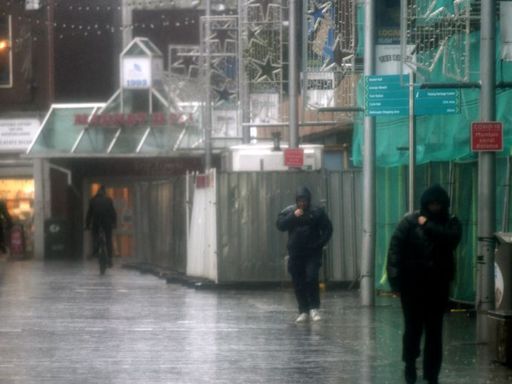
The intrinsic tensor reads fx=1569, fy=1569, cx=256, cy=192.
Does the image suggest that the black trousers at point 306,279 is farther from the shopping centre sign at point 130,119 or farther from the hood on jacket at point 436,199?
the shopping centre sign at point 130,119

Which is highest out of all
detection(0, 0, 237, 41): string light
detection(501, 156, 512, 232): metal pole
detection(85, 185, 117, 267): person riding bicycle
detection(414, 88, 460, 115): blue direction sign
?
detection(0, 0, 237, 41): string light

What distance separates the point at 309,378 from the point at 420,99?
8.21 metres

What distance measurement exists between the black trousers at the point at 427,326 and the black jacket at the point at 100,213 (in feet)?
75.7

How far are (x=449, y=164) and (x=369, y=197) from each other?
81.3 inches

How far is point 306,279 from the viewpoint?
20641mm

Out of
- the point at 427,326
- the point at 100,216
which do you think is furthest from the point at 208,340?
the point at 100,216

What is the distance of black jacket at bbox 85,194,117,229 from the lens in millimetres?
36312

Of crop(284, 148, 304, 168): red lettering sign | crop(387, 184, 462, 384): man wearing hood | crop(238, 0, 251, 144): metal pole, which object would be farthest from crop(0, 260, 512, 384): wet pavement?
crop(238, 0, 251, 144): metal pole

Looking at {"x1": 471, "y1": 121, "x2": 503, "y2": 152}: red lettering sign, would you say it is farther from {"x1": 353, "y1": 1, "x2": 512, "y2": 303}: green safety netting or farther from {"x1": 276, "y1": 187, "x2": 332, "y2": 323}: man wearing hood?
{"x1": 276, "y1": 187, "x2": 332, "y2": 323}: man wearing hood

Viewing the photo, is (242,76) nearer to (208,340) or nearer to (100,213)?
(100,213)

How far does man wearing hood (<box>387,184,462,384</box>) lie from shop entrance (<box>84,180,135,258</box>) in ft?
122

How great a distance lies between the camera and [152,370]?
14.9m

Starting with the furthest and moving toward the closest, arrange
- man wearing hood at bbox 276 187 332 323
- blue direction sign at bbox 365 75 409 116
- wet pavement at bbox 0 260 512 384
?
blue direction sign at bbox 365 75 409 116
man wearing hood at bbox 276 187 332 323
wet pavement at bbox 0 260 512 384

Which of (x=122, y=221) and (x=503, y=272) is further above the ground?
(x=503, y=272)
